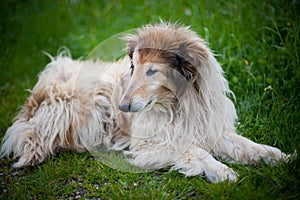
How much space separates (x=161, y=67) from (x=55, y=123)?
139cm

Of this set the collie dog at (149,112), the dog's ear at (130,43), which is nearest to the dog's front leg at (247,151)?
the collie dog at (149,112)

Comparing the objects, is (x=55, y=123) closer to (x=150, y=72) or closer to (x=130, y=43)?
(x=130, y=43)

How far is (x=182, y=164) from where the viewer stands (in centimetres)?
386

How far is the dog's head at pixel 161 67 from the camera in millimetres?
3602

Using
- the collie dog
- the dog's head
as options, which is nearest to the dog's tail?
the collie dog

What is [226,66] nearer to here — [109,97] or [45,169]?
[109,97]

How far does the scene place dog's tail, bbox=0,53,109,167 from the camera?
4.45 metres

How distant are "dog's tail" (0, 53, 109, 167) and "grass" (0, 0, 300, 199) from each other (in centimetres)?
13

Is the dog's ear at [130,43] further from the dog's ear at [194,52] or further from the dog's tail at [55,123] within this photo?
the dog's tail at [55,123]

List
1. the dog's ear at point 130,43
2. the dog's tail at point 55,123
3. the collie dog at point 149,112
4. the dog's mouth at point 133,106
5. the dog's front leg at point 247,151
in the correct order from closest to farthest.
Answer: the dog's mouth at point 133,106, the collie dog at point 149,112, the dog's front leg at point 247,151, the dog's ear at point 130,43, the dog's tail at point 55,123

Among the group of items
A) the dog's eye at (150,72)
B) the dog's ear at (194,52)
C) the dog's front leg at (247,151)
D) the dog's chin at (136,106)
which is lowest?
the dog's front leg at (247,151)

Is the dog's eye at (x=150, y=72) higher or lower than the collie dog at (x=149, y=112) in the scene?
higher

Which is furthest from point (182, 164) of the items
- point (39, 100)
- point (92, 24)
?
point (92, 24)

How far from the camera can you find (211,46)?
5488 mm
